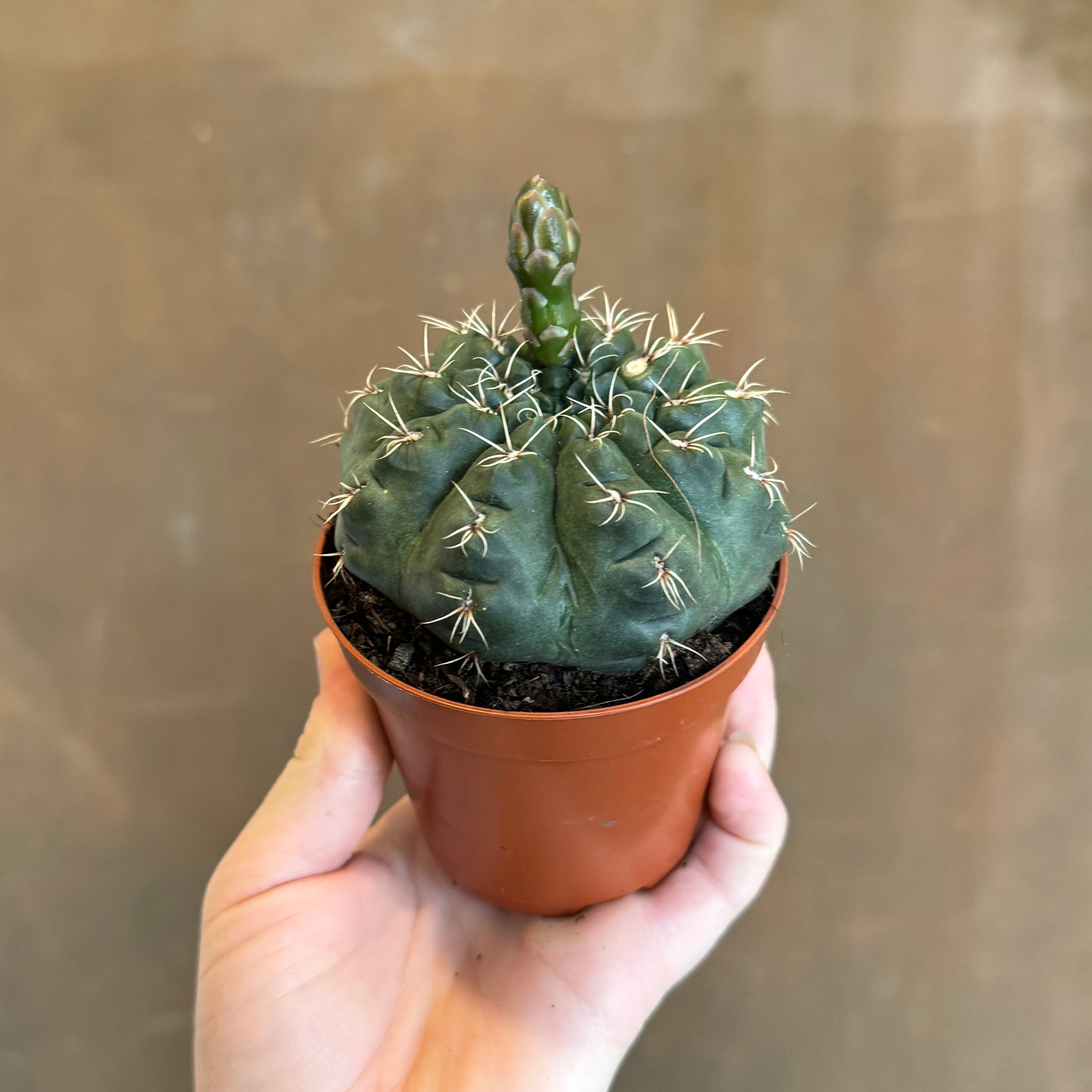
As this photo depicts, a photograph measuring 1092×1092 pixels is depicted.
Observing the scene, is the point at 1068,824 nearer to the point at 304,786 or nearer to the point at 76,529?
the point at 304,786

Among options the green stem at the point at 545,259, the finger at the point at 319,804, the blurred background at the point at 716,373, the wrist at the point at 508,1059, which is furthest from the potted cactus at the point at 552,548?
the blurred background at the point at 716,373

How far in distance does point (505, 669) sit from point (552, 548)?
0.14 metres

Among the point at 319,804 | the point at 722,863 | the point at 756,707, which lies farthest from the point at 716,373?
the point at 319,804

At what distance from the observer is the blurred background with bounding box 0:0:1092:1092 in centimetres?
149

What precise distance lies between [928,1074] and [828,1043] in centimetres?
19

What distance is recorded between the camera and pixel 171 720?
166cm

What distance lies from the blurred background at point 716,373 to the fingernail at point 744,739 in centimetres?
47

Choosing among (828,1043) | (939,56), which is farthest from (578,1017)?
(939,56)

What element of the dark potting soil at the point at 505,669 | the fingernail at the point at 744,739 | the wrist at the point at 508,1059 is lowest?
the wrist at the point at 508,1059

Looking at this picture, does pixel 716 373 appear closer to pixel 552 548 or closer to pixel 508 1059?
pixel 552 548

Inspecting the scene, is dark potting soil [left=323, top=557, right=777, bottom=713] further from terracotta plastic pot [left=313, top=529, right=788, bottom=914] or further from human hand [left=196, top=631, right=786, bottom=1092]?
human hand [left=196, top=631, right=786, bottom=1092]

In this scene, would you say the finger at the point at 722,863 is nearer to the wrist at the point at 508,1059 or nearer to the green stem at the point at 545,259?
the wrist at the point at 508,1059

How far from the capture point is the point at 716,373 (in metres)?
1.62

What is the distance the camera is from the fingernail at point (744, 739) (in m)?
1.19
